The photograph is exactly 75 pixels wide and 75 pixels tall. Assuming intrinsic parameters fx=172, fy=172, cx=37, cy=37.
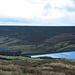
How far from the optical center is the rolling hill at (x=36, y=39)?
328ft

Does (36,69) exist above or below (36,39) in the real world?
above

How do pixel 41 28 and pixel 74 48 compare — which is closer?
pixel 74 48

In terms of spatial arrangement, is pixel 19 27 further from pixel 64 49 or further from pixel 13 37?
pixel 64 49

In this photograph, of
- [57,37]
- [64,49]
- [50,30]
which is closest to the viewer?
[64,49]

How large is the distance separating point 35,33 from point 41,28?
18154mm

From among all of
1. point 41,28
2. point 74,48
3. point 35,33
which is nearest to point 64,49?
point 74,48

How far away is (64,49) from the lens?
96938 mm

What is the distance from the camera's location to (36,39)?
416ft

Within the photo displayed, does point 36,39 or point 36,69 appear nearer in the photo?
point 36,69

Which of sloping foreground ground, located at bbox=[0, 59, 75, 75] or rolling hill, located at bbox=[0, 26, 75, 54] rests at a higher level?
sloping foreground ground, located at bbox=[0, 59, 75, 75]

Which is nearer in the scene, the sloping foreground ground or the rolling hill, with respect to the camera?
the sloping foreground ground

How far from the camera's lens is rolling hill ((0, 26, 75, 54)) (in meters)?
100

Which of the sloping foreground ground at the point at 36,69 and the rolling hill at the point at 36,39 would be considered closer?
the sloping foreground ground at the point at 36,69

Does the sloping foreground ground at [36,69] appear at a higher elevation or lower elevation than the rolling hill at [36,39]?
higher
